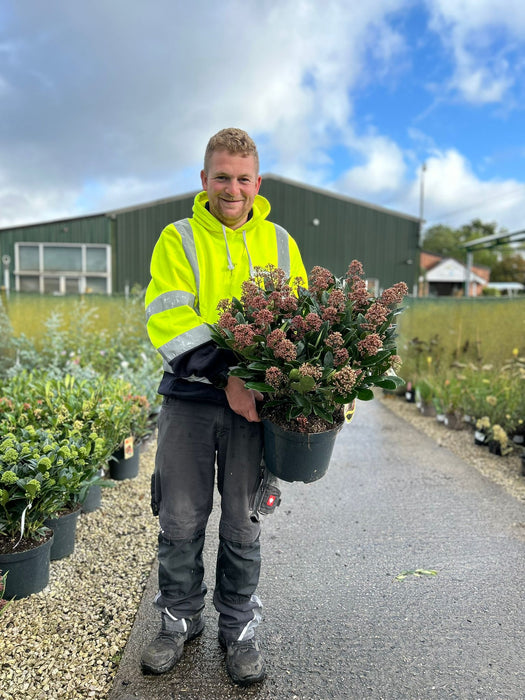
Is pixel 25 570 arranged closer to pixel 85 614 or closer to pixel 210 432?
pixel 85 614

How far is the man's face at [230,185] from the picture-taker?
2.11 metres

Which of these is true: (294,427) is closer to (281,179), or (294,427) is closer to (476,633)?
(476,633)

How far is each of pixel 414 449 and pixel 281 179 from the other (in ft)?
52.7

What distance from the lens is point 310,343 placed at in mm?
1894

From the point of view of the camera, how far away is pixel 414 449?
5801 mm

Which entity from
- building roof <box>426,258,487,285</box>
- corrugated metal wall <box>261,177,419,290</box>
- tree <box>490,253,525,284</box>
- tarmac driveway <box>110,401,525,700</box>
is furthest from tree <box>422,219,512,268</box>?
tarmac driveway <box>110,401,525,700</box>

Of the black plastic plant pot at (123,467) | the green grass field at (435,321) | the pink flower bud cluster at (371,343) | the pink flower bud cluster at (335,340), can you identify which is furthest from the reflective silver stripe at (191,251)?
the green grass field at (435,321)

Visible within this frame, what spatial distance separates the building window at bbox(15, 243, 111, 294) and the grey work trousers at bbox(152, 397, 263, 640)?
17.0 metres

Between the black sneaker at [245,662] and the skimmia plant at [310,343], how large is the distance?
0.92m

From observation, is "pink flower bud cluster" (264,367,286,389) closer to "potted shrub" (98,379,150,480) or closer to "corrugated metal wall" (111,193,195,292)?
"potted shrub" (98,379,150,480)

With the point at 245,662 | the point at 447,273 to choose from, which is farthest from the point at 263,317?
the point at 447,273

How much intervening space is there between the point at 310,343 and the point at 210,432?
58 cm

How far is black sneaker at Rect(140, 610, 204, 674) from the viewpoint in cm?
212

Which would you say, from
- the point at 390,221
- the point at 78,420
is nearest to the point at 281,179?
the point at 390,221
